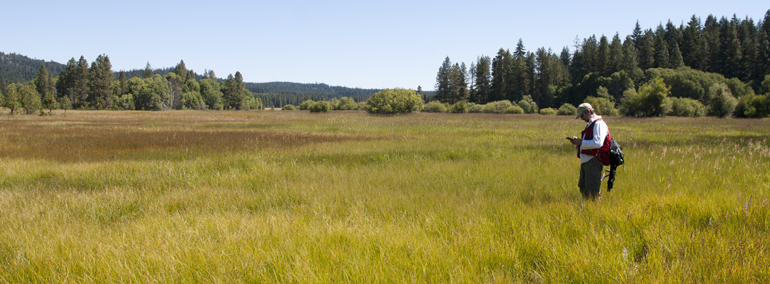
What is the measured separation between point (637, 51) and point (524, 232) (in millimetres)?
96400

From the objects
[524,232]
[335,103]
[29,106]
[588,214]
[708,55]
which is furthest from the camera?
[335,103]

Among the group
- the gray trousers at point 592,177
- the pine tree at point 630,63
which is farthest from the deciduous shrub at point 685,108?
the gray trousers at point 592,177

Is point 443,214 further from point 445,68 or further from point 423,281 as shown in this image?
point 445,68

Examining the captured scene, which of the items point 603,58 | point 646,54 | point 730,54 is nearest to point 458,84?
point 603,58

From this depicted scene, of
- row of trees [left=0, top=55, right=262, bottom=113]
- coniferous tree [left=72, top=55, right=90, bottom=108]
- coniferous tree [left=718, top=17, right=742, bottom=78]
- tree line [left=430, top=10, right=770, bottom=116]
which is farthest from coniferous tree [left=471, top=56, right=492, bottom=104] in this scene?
coniferous tree [left=72, top=55, right=90, bottom=108]

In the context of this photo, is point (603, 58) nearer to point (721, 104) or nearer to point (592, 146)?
point (721, 104)

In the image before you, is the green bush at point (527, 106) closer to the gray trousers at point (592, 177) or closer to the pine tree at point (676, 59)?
the pine tree at point (676, 59)

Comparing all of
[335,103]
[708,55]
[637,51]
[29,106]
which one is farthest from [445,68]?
[29,106]

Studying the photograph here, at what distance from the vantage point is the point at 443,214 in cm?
439

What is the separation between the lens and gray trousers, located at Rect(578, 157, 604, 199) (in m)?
4.72

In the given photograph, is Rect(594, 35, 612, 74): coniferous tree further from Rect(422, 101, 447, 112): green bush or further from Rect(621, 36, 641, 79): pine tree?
Rect(422, 101, 447, 112): green bush

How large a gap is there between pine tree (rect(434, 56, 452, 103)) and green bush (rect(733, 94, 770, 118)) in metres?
60.2

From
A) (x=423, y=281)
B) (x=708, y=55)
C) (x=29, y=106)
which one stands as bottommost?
(x=423, y=281)

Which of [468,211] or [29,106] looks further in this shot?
[29,106]
